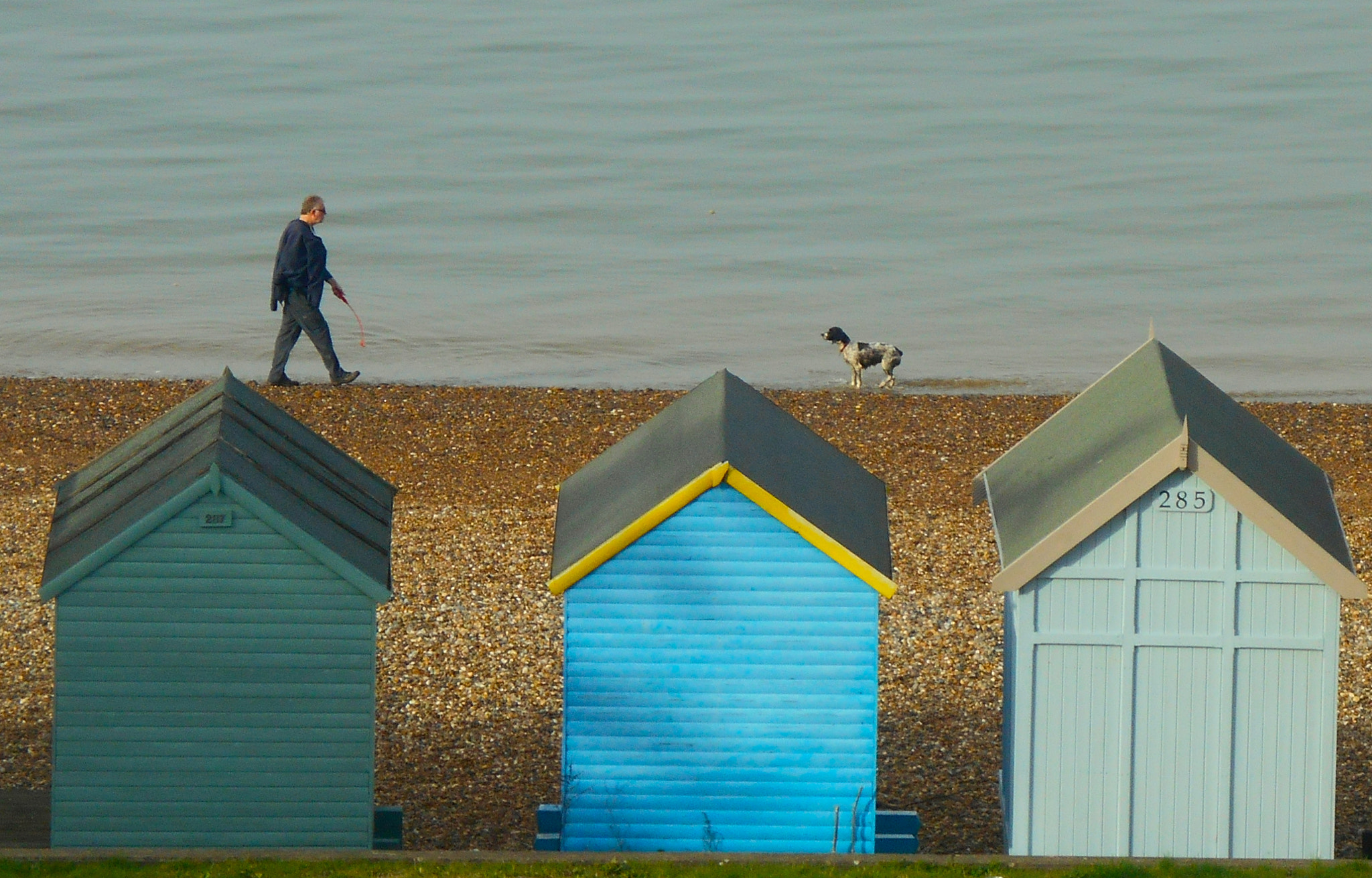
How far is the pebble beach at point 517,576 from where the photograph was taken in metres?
8.71

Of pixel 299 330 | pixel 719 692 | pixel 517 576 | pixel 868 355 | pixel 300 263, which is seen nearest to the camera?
pixel 719 692

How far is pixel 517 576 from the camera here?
38.0 feet

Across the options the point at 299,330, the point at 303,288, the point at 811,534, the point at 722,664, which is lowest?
the point at 722,664

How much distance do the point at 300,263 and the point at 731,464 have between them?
9547 mm

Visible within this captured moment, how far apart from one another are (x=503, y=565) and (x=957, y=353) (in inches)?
376

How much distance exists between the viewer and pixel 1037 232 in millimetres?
25656

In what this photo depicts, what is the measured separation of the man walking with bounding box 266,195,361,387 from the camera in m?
15.9

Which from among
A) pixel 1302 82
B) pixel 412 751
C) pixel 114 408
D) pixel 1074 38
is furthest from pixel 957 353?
pixel 1074 38

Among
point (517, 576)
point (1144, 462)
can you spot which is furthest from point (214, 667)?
point (517, 576)

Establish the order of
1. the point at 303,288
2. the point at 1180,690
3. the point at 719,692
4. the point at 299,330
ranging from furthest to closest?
the point at 299,330
the point at 303,288
the point at 719,692
the point at 1180,690

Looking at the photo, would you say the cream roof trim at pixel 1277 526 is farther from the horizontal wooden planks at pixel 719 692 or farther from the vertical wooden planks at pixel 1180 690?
the horizontal wooden planks at pixel 719 692

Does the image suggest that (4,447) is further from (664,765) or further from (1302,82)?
(1302,82)

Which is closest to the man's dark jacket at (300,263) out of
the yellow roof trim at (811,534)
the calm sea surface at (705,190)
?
the calm sea surface at (705,190)

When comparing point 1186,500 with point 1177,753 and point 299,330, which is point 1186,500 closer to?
point 1177,753
